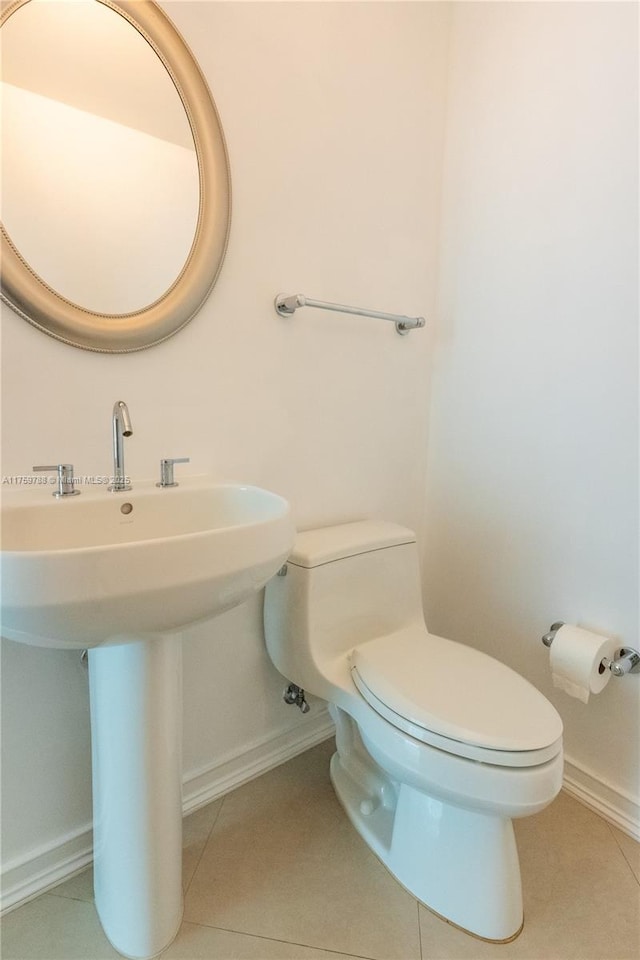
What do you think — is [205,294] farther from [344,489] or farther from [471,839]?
[471,839]

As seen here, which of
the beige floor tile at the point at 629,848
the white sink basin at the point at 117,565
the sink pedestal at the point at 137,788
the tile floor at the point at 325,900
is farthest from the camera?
the beige floor tile at the point at 629,848

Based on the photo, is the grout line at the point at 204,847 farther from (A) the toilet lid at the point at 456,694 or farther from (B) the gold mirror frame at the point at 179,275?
(B) the gold mirror frame at the point at 179,275

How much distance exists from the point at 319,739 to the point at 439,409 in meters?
1.10

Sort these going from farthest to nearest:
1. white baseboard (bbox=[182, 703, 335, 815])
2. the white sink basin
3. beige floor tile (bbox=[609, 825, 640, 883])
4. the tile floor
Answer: white baseboard (bbox=[182, 703, 335, 815])
beige floor tile (bbox=[609, 825, 640, 883])
the tile floor
the white sink basin

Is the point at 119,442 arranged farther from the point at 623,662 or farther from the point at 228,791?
the point at 623,662

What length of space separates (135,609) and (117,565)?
0.07 m

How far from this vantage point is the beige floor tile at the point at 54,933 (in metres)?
0.93

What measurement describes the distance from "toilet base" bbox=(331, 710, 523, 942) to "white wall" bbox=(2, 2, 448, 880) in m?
0.47

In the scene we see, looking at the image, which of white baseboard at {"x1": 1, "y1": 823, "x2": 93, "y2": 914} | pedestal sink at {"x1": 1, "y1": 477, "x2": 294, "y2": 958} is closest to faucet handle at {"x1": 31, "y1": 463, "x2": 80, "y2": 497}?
pedestal sink at {"x1": 1, "y1": 477, "x2": 294, "y2": 958}

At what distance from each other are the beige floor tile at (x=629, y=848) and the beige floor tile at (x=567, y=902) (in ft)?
0.04

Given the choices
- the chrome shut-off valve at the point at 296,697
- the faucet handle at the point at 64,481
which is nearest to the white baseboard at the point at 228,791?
the chrome shut-off valve at the point at 296,697

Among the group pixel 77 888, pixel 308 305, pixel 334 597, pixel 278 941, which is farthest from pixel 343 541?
pixel 77 888

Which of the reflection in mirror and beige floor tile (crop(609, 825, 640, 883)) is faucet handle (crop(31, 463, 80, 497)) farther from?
beige floor tile (crop(609, 825, 640, 883))

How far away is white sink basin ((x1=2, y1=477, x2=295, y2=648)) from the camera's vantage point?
626mm
